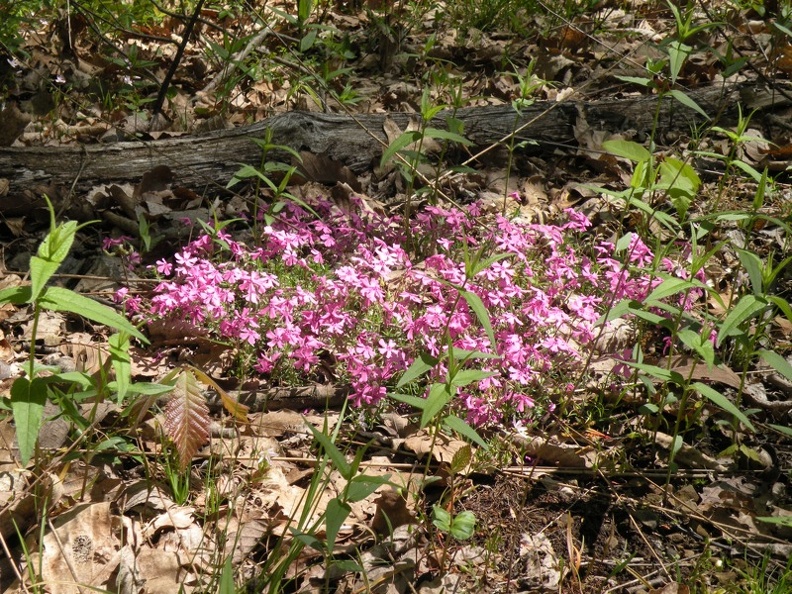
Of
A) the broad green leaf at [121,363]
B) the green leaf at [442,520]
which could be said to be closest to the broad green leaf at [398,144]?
the broad green leaf at [121,363]

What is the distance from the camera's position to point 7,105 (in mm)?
4707

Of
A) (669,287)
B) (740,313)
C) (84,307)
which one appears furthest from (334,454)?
(740,313)

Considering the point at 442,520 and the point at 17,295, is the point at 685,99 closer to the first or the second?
the point at 442,520

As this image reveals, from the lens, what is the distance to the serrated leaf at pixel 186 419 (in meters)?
2.32

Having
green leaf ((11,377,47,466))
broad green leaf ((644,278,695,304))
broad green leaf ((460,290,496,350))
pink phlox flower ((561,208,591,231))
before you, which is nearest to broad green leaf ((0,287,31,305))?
green leaf ((11,377,47,466))

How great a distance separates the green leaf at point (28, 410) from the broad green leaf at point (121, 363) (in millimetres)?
178

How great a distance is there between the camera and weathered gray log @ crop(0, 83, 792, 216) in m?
3.89

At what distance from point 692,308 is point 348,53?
134 inches

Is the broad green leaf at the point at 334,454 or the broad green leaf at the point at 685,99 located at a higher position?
the broad green leaf at the point at 685,99

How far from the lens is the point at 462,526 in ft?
6.78

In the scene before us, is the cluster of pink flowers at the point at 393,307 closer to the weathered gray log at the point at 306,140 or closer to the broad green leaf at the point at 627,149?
the broad green leaf at the point at 627,149

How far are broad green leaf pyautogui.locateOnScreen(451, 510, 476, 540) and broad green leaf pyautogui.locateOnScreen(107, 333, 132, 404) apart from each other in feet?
3.06

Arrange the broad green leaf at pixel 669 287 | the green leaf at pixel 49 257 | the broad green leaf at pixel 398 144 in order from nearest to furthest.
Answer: the green leaf at pixel 49 257 < the broad green leaf at pixel 669 287 < the broad green leaf at pixel 398 144

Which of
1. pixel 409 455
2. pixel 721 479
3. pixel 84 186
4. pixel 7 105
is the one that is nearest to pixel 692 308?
pixel 721 479
